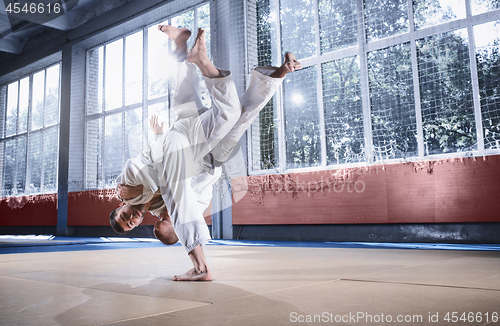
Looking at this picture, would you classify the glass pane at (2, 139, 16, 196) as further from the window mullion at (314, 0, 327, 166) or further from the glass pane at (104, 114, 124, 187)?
the window mullion at (314, 0, 327, 166)

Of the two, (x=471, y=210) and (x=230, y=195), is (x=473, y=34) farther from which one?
(x=230, y=195)

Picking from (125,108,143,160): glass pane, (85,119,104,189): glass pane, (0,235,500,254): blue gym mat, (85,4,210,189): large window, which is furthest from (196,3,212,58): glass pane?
(0,235,500,254): blue gym mat

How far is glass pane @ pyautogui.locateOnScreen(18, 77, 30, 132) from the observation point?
970 cm

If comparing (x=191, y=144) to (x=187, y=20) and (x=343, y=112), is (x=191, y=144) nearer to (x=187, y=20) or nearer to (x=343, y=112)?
(x=343, y=112)

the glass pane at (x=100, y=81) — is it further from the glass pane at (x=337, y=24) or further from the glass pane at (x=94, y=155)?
the glass pane at (x=337, y=24)

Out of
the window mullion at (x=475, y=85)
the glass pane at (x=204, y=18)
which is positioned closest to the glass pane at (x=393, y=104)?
the window mullion at (x=475, y=85)

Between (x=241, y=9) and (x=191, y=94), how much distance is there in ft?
14.9

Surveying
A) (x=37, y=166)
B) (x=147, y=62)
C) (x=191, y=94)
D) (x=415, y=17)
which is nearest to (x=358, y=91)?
(x=415, y=17)

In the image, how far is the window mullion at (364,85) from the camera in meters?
4.85

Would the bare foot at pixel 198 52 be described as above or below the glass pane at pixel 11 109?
below

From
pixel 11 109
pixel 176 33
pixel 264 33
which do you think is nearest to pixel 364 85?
pixel 264 33

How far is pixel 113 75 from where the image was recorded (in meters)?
8.16

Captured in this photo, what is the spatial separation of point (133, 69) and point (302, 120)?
3911 millimetres

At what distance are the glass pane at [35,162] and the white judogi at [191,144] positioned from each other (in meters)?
8.32
